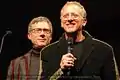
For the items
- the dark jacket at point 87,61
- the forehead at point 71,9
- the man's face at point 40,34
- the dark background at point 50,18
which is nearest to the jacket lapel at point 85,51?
the dark jacket at point 87,61

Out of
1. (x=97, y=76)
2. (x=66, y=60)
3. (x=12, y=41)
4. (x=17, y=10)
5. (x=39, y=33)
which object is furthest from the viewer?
(x=17, y=10)

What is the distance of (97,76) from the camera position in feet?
4.34

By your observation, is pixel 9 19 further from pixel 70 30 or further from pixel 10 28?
pixel 70 30

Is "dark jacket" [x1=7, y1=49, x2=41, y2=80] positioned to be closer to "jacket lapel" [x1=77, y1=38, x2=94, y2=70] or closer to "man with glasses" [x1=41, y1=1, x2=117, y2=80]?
"man with glasses" [x1=41, y1=1, x2=117, y2=80]

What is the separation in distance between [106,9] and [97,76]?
1083 mm

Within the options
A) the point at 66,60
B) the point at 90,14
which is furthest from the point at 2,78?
the point at 66,60

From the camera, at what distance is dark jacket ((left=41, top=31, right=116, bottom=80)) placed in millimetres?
1330

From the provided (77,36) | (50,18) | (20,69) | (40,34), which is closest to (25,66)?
(20,69)

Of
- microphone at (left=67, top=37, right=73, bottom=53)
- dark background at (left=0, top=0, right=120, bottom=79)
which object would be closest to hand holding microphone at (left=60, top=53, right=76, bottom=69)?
microphone at (left=67, top=37, right=73, bottom=53)

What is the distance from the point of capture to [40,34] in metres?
1.67

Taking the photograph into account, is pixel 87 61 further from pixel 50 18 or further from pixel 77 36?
pixel 50 18

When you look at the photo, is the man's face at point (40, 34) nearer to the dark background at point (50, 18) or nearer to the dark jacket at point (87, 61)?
the dark jacket at point (87, 61)

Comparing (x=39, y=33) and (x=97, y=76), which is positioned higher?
(x=39, y=33)

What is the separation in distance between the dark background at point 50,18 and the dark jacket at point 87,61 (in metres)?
0.79
